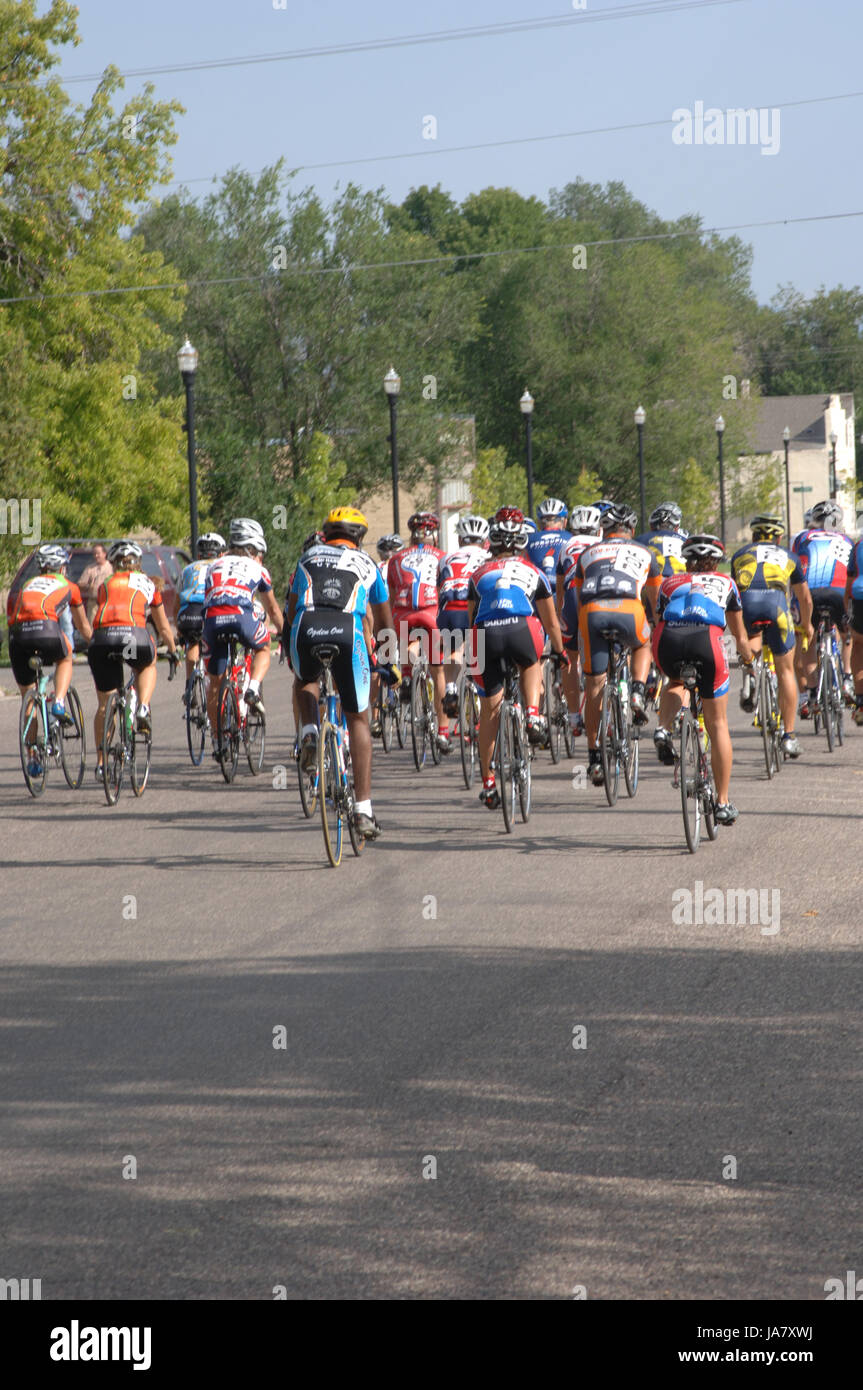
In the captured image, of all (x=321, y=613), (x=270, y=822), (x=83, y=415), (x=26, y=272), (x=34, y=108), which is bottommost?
(x=270, y=822)

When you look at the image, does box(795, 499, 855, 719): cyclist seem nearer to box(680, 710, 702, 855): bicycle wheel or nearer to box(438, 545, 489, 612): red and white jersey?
box(438, 545, 489, 612): red and white jersey

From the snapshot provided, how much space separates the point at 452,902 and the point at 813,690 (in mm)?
7736

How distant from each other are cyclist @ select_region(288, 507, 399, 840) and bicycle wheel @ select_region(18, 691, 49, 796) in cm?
381

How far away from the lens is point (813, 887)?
9477 mm

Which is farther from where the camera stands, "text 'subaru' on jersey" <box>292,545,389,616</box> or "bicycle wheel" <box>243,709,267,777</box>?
"bicycle wheel" <box>243,709,267,777</box>

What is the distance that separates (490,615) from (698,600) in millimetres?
1539

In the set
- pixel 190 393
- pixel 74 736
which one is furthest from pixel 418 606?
pixel 190 393

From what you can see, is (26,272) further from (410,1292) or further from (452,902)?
(410,1292)

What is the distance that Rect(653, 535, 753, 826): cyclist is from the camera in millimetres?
10992

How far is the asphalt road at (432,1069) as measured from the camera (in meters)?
4.52

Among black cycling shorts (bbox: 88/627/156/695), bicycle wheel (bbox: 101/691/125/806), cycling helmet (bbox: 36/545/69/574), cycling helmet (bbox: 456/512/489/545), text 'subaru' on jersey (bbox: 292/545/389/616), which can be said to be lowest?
bicycle wheel (bbox: 101/691/125/806)

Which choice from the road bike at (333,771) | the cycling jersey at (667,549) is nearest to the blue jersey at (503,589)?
the road bike at (333,771)

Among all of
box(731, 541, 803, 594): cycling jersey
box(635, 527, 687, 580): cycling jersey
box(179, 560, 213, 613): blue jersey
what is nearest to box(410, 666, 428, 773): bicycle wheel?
box(179, 560, 213, 613): blue jersey
